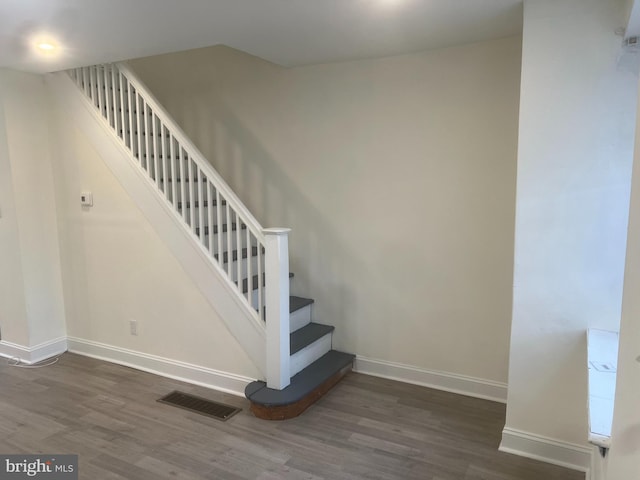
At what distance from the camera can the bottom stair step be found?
2752 mm

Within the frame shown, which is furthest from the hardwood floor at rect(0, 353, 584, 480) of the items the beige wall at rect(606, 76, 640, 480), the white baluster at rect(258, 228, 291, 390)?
the beige wall at rect(606, 76, 640, 480)

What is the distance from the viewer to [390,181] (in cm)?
320

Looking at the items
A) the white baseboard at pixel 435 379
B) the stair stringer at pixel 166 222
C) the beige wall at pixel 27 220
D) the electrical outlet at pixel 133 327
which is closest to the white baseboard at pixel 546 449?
the white baseboard at pixel 435 379

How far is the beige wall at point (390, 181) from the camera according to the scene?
9.49ft

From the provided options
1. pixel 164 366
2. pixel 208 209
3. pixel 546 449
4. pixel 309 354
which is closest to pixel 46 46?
pixel 208 209

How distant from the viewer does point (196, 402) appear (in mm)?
3000

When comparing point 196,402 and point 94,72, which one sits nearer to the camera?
point 196,402

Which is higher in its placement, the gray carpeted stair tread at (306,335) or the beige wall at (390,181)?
the beige wall at (390,181)

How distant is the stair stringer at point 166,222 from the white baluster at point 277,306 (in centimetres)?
12

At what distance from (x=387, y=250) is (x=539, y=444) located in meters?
1.53

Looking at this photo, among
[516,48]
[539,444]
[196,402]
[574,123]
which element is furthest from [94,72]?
[539,444]

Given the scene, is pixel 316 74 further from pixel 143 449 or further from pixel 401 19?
pixel 143 449

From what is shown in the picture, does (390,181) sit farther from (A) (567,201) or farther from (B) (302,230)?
(A) (567,201)

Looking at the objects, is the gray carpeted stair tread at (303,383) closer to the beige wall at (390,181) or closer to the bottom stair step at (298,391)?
the bottom stair step at (298,391)
